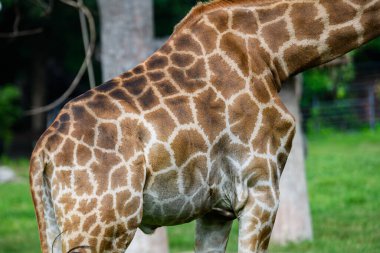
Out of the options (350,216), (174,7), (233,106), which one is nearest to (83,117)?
(233,106)

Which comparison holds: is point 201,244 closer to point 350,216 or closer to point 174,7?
point 350,216

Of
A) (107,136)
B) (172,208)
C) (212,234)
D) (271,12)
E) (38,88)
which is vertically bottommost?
(38,88)

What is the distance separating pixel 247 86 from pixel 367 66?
2409 cm

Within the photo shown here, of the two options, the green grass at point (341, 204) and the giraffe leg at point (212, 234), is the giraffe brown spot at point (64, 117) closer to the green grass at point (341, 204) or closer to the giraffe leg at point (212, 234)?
the giraffe leg at point (212, 234)

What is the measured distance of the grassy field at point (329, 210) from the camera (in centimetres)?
995

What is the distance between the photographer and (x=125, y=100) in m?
4.80

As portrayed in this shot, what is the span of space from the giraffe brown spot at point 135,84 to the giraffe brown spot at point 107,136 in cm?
33

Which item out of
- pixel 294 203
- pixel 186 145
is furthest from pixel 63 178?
pixel 294 203

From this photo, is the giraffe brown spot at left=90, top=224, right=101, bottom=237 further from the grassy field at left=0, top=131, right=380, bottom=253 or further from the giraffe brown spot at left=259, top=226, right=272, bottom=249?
the grassy field at left=0, top=131, right=380, bottom=253

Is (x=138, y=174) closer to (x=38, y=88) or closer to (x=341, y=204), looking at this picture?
(x=341, y=204)

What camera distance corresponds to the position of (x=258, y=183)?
195 inches

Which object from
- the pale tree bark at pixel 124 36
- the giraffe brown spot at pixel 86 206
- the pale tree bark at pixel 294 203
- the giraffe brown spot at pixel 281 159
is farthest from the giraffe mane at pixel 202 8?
the pale tree bark at pixel 294 203

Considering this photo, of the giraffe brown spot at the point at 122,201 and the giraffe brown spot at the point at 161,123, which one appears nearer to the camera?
the giraffe brown spot at the point at 122,201

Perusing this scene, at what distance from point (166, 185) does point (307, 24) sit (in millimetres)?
1510
